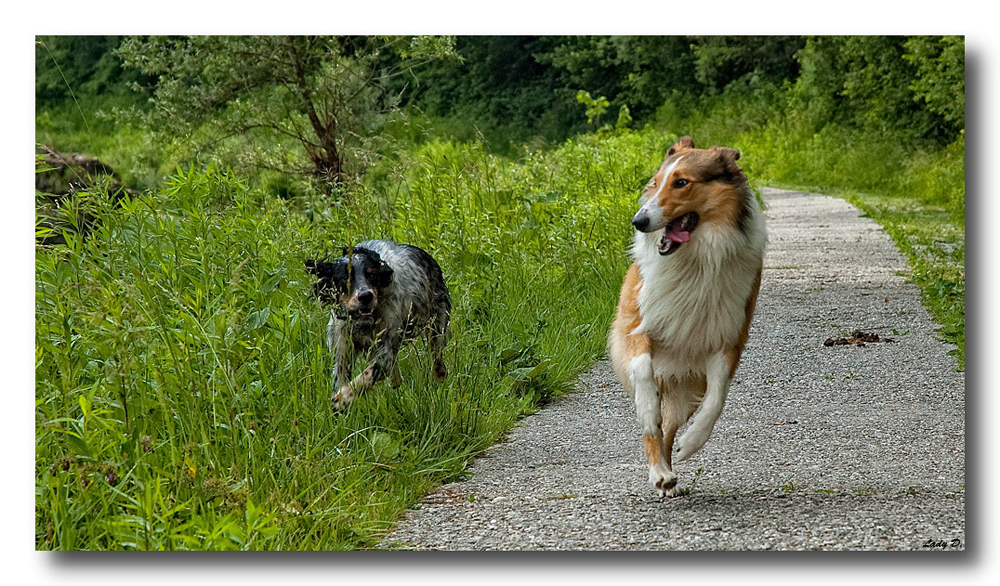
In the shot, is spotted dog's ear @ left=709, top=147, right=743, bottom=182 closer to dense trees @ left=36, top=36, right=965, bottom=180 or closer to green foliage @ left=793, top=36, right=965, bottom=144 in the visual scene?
dense trees @ left=36, top=36, right=965, bottom=180

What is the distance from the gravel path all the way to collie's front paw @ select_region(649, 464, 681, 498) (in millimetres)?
70

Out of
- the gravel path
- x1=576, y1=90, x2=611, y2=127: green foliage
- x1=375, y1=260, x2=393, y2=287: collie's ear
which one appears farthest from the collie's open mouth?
x1=576, y1=90, x2=611, y2=127: green foliage

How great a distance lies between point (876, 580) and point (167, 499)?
2.24 m

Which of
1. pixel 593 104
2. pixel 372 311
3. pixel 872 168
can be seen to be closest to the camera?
pixel 372 311

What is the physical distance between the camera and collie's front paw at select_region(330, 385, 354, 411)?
12.1 ft

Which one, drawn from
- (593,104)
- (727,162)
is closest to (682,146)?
(727,162)

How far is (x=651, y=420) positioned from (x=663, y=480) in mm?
227

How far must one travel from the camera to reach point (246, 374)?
3.45 meters

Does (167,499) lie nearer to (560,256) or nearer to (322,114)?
(322,114)

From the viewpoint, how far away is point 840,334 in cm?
524

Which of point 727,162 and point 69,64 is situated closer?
point 727,162

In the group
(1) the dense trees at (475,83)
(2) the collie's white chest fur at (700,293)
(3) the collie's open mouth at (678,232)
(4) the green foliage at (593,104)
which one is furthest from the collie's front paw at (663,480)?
(4) the green foliage at (593,104)

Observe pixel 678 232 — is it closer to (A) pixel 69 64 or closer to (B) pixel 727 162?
(B) pixel 727 162

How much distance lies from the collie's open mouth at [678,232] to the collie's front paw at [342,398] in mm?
1229
